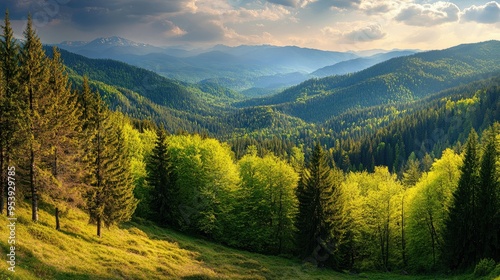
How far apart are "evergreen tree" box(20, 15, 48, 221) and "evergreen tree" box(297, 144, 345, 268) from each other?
36.2 meters

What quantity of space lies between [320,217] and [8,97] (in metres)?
41.7

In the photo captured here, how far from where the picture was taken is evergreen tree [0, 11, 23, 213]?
2958 centimetres

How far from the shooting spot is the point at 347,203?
58.9 metres

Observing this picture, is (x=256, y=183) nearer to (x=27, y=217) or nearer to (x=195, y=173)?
(x=195, y=173)

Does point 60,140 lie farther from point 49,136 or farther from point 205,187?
point 205,187

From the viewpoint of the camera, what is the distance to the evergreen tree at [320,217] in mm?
51625

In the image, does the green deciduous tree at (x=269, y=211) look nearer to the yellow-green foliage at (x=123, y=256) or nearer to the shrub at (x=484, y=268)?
the yellow-green foliage at (x=123, y=256)

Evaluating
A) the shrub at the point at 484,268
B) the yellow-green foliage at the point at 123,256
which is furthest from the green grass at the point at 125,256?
the shrub at the point at 484,268

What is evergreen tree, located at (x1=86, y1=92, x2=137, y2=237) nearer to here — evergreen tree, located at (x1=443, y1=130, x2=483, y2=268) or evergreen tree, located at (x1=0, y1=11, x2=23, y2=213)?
evergreen tree, located at (x1=0, y1=11, x2=23, y2=213)

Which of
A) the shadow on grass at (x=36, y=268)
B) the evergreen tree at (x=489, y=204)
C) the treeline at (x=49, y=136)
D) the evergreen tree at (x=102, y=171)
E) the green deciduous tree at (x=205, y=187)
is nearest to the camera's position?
the shadow on grass at (x=36, y=268)

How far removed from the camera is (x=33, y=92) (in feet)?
103

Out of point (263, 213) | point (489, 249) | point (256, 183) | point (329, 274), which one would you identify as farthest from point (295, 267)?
point (489, 249)

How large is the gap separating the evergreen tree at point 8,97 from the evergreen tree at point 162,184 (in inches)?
1141

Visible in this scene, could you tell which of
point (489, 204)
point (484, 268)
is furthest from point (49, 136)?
point (489, 204)
